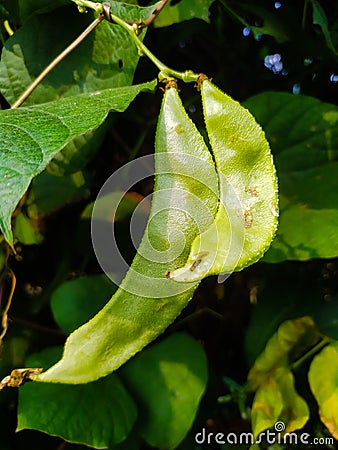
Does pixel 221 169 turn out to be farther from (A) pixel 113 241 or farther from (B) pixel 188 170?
(A) pixel 113 241

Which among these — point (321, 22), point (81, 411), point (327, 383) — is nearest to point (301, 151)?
point (321, 22)

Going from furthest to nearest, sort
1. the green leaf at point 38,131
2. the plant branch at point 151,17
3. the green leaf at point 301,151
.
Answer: the green leaf at point 301,151 < the plant branch at point 151,17 < the green leaf at point 38,131

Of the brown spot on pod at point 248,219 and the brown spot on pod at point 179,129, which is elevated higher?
the brown spot on pod at point 179,129

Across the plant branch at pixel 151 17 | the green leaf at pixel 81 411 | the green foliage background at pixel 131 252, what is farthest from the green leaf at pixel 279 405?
the plant branch at pixel 151 17

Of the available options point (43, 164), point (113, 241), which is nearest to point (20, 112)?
point (43, 164)

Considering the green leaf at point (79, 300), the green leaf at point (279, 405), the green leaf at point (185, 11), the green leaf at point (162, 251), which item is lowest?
the green leaf at point (279, 405)

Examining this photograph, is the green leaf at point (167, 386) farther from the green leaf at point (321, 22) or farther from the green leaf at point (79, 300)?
the green leaf at point (321, 22)
